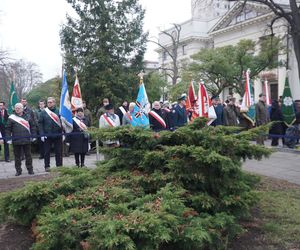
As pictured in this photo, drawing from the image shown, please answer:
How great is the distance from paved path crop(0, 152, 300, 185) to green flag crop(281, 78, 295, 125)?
5.19 feet

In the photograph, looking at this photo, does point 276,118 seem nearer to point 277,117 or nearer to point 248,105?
point 277,117

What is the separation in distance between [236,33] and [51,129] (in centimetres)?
4358

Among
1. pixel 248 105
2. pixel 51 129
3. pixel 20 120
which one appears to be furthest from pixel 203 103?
pixel 20 120

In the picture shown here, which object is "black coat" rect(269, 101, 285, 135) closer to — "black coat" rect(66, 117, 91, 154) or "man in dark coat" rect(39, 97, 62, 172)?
"black coat" rect(66, 117, 91, 154)

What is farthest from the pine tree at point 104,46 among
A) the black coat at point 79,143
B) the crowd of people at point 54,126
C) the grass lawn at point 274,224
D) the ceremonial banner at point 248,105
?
the grass lawn at point 274,224

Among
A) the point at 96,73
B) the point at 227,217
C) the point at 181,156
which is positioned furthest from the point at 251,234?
the point at 96,73

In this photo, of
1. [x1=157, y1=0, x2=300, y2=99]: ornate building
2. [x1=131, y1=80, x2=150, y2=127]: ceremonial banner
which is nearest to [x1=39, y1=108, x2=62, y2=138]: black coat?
[x1=131, y1=80, x2=150, y2=127]: ceremonial banner

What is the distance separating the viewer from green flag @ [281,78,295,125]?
13.5 metres

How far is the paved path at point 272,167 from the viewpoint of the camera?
9.38 meters

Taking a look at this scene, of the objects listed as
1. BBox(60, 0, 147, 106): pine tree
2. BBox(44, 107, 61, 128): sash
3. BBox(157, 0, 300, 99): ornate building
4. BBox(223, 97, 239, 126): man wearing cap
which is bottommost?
BBox(223, 97, 239, 126): man wearing cap

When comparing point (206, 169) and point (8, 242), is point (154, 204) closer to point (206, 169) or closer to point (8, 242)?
point (206, 169)

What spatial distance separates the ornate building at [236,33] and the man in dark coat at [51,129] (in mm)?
23462

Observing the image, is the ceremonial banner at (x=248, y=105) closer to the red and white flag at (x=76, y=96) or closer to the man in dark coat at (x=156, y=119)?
the man in dark coat at (x=156, y=119)

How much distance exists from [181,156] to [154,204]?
949 millimetres
